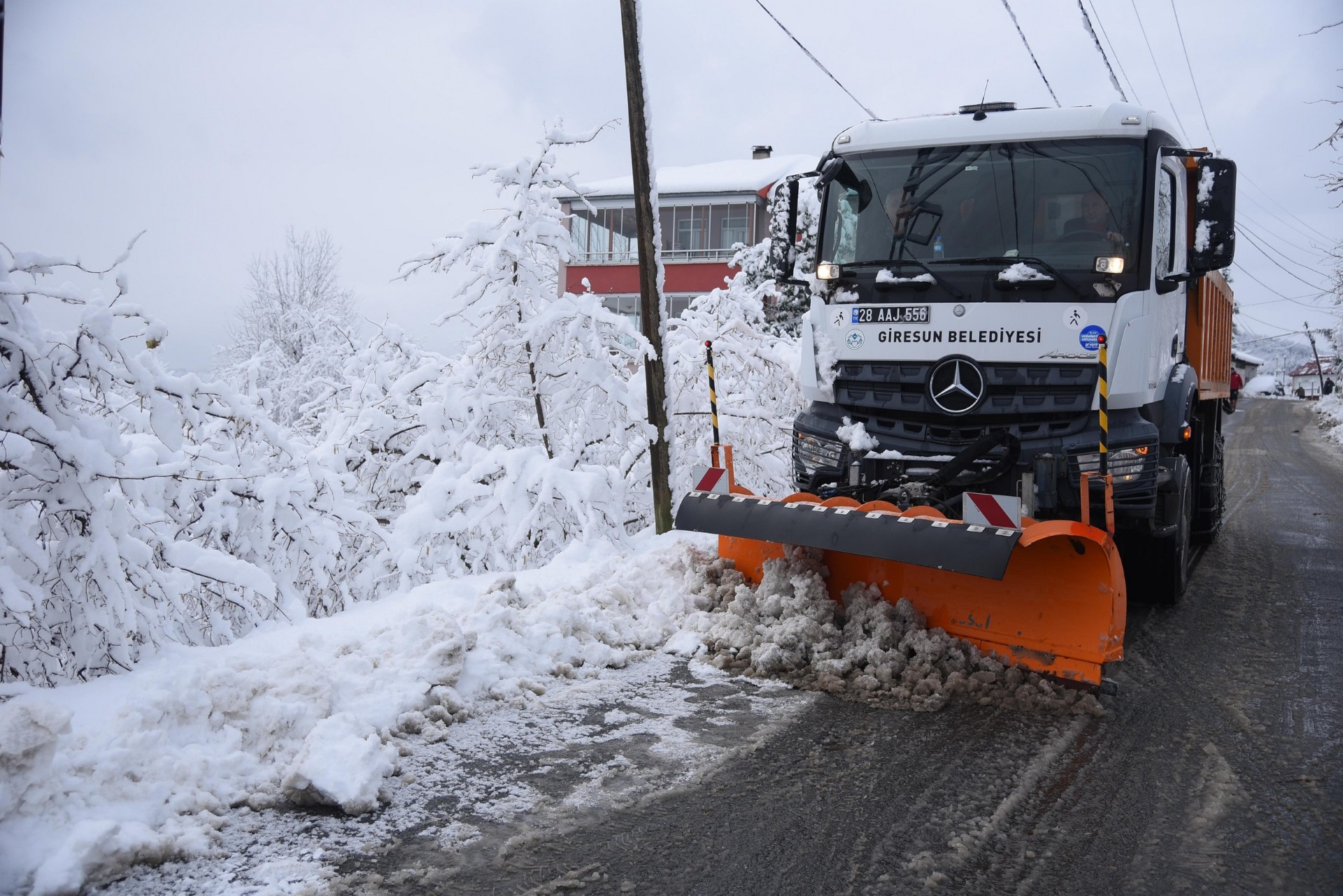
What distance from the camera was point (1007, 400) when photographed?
5.45 meters

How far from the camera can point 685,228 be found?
38406 millimetres

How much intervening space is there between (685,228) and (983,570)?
3558cm

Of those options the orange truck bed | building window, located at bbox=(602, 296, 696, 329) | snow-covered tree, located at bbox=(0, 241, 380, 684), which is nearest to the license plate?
the orange truck bed

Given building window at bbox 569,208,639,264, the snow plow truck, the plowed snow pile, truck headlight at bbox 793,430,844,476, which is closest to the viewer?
the plowed snow pile

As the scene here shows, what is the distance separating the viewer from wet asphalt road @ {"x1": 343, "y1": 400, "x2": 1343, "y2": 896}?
2.82 m

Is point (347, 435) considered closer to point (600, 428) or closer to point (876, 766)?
point (600, 428)

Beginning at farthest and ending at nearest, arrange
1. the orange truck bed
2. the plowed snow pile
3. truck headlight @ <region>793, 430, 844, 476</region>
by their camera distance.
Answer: the orange truck bed < truck headlight @ <region>793, 430, 844, 476</region> < the plowed snow pile

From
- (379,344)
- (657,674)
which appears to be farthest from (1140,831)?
(379,344)

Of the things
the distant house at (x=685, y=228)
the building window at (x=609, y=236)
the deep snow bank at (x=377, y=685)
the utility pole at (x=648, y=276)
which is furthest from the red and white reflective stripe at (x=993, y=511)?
the building window at (x=609, y=236)

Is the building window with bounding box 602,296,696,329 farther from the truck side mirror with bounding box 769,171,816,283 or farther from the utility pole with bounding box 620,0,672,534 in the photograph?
the truck side mirror with bounding box 769,171,816,283

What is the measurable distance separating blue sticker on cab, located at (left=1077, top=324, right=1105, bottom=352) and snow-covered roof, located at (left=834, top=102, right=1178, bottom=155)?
1.27 metres

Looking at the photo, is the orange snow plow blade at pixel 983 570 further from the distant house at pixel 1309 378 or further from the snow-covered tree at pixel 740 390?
→ the distant house at pixel 1309 378

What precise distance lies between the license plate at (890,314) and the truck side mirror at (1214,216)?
1.65m

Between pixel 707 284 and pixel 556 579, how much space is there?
3244cm
